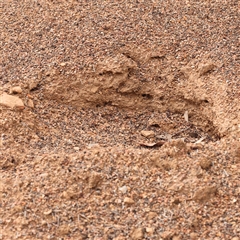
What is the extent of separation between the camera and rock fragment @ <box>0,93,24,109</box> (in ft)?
9.45

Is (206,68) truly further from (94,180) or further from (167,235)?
(167,235)

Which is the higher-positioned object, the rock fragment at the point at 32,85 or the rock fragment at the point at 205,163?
the rock fragment at the point at 205,163

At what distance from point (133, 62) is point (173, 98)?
1.02ft

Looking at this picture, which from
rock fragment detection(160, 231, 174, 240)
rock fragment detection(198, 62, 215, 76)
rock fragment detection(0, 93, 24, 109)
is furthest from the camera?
rock fragment detection(198, 62, 215, 76)

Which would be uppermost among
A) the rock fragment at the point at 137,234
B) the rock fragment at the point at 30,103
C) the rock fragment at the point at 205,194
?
the rock fragment at the point at 205,194

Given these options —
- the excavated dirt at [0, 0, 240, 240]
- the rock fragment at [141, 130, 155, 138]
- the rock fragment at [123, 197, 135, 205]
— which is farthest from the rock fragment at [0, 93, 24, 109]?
the rock fragment at [123, 197, 135, 205]

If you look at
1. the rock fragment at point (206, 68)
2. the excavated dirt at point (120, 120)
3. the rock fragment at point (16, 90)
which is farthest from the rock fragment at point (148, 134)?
the rock fragment at point (16, 90)

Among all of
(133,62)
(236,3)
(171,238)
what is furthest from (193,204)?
(236,3)

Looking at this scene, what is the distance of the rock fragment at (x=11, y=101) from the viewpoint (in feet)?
9.45

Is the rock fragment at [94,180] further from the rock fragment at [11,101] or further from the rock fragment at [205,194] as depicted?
the rock fragment at [11,101]

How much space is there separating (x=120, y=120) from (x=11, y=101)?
612mm

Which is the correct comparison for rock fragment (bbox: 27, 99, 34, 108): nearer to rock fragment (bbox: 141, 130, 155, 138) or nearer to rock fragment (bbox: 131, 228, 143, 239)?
rock fragment (bbox: 141, 130, 155, 138)

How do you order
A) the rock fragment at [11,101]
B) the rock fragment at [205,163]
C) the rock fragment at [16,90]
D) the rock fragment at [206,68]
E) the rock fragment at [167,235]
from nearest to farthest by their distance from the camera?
the rock fragment at [167,235] < the rock fragment at [205,163] < the rock fragment at [11,101] < the rock fragment at [16,90] < the rock fragment at [206,68]

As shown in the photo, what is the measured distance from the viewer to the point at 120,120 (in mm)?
3090
